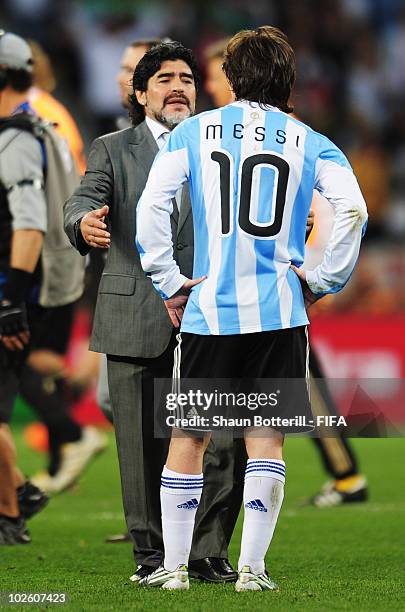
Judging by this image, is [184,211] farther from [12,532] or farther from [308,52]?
[308,52]

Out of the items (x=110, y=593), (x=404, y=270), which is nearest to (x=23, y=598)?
(x=110, y=593)

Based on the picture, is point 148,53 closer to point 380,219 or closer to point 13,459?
point 13,459

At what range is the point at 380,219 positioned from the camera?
13891 millimetres

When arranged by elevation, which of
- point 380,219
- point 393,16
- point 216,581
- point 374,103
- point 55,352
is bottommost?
point 216,581

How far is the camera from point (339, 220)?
4168mm

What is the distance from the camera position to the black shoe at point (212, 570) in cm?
457

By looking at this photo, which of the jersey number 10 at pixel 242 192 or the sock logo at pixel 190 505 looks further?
the sock logo at pixel 190 505

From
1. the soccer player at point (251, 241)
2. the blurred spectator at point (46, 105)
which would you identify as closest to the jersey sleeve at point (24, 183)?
the soccer player at point (251, 241)

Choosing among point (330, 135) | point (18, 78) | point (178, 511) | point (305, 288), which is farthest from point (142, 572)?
point (330, 135)

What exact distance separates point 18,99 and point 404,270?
7.33 m

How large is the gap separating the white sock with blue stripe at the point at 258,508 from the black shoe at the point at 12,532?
1.78 metres

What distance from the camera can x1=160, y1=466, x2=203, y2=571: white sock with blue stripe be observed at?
4.28 meters

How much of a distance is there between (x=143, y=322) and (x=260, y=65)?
1.01 m

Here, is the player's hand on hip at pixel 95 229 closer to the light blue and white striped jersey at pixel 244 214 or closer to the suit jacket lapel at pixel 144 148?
the light blue and white striped jersey at pixel 244 214
